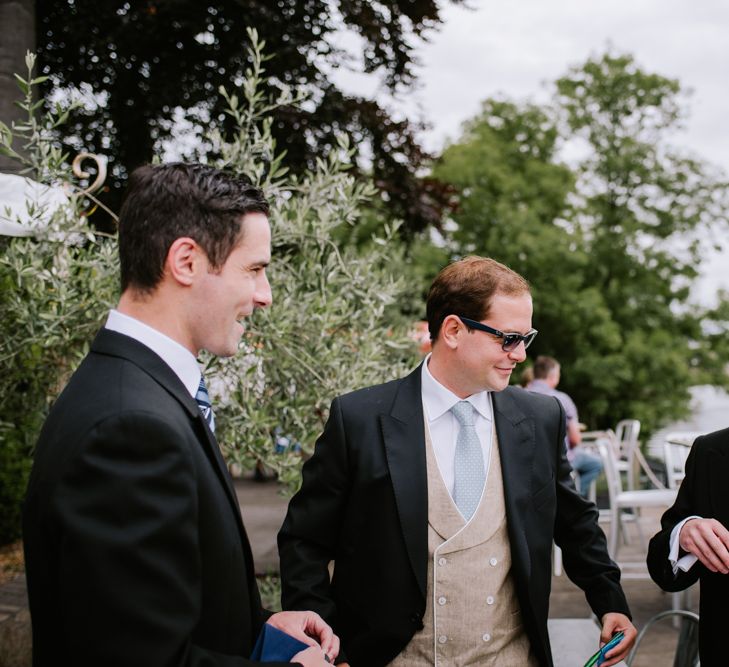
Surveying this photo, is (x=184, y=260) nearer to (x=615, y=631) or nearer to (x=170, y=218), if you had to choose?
(x=170, y=218)

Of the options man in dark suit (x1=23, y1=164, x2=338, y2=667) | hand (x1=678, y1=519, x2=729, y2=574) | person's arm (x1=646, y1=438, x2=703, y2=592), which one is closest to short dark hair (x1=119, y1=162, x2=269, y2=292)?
man in dark suit (x1=23, y1=164, x2=338, y2=667)

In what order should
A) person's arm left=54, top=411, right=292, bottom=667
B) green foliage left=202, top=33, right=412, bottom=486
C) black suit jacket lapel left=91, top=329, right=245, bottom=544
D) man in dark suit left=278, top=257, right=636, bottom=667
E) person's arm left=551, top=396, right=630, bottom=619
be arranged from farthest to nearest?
green foliage left=202, top=33, right=412, bottom=486
person's arm left=551, top=396, right=630, bottom=619
man in dark suit left=278, top=257, right=636, bottom=667
black suit jacket lapel left=91, top=329, right=245, bottom=544
person's arm left=54, top=411, right=292, bottom=667

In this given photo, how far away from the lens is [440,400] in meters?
2.35

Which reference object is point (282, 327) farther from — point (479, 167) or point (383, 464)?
point (479, 167)

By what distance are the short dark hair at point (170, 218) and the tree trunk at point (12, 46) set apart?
159 inches

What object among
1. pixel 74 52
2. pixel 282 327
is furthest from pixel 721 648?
pixel 74 52

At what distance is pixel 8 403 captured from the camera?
3.97 metres

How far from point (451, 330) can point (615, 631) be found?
1.03m

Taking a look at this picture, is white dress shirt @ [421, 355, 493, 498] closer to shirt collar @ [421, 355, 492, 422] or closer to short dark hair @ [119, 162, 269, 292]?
shirt collar @ [421, 355, 492, 422]

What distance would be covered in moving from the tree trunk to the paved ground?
3.08m

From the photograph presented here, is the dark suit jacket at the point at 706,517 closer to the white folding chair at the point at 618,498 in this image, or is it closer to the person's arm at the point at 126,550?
the person's arm at the point at 126,550

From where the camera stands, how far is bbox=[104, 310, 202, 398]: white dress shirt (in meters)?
1.36


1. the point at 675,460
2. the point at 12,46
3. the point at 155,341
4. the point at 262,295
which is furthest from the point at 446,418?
the point at 675,460

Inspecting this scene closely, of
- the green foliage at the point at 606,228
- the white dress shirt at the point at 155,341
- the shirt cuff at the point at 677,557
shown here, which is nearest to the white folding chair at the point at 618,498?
the shirt cuff at the point at 677,557
